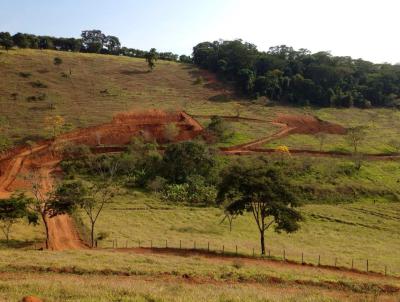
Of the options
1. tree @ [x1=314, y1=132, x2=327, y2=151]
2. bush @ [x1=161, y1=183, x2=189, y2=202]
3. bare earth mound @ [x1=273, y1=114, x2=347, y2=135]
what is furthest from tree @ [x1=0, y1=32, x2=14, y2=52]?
tree @ [x1=314, y1=132, x2=327, y2=151]

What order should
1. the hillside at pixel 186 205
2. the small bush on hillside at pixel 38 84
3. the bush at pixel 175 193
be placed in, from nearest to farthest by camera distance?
the hillside at pixel 186 205
the bush at pixel 175 193
the small bush on hillside at pixel 38 84

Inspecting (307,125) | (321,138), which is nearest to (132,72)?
(307,125)

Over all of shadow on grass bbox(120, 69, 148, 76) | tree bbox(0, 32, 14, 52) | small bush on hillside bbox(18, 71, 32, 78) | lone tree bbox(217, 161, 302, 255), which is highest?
tree bbox(0, 32, 14, 52)

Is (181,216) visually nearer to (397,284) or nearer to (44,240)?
(44,240)

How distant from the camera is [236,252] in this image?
3136 cm

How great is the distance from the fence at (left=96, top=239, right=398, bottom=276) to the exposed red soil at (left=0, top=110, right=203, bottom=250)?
20.1 feet

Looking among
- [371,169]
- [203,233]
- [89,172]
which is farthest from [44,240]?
[371,169]

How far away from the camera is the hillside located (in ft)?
72.7

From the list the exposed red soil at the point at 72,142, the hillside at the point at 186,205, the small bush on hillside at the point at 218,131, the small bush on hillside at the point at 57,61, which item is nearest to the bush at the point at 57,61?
the small bush on hillside at the point at 57,61

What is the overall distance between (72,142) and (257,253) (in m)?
42.2

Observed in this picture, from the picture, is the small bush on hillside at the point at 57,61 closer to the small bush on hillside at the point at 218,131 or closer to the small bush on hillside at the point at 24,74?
the small bush on hillside at the point at 24,74

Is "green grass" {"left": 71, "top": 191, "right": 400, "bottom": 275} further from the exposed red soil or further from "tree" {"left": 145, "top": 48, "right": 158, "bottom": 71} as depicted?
"tree" {"left": 145, "top": 48, "right": 158, "bottom": 71}

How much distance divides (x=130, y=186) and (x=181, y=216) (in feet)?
39.6

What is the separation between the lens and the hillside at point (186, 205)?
2217cm
